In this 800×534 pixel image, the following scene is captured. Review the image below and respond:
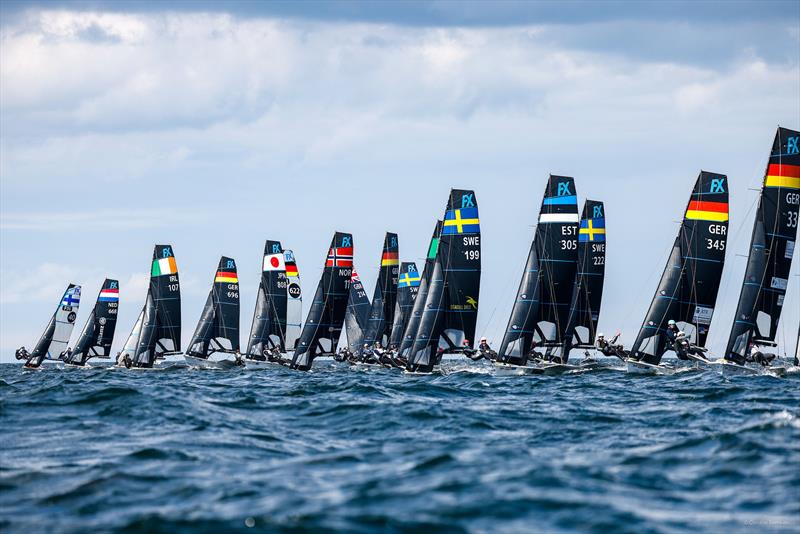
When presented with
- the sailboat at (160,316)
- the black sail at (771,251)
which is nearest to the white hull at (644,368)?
the black sail at (771,251)

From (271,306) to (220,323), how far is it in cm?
398

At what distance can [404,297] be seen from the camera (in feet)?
250

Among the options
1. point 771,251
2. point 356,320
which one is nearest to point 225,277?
point 356,320

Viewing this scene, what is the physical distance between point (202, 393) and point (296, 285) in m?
43.9

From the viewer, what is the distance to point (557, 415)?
82.6 ft

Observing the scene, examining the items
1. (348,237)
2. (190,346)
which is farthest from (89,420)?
(190,346)

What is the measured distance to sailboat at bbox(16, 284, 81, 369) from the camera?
8484 centimetres

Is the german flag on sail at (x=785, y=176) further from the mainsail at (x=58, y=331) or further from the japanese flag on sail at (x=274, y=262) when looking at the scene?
the mainsail at (x=58, y=331)

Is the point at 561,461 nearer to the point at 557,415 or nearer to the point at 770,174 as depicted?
the point at 557,415

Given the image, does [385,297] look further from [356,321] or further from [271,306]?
[271,306]

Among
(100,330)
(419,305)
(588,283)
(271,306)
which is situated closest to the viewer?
(419,305)

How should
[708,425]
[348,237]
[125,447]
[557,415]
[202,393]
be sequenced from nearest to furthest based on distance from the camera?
[125,447]
[708,425]
[557,415]
[202,393]
[348,237]

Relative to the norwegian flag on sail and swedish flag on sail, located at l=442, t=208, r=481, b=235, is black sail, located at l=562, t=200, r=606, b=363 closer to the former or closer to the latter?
swedish flag on sail, located at l=442, t=208, r=481, b=235

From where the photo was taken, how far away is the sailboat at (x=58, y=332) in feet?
278
